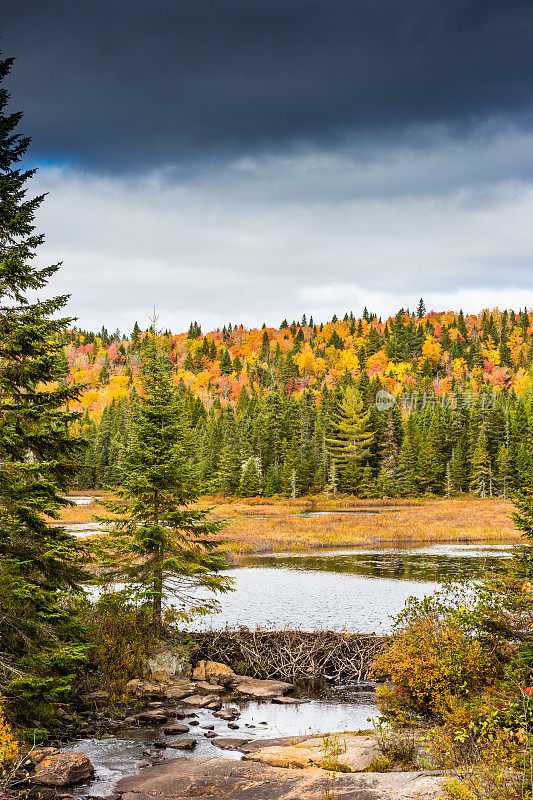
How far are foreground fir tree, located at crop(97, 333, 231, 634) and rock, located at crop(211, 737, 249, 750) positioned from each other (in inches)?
195

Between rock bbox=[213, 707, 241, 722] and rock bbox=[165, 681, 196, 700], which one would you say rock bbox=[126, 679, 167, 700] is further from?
rock bbox=[213, 707, 241, 722]

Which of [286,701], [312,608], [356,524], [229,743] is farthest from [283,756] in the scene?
[356,524]

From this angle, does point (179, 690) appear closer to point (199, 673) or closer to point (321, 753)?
point (199, 673)

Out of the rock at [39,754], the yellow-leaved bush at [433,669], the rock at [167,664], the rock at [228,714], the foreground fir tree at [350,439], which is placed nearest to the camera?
the rock at [39,754]

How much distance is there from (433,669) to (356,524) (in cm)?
4719

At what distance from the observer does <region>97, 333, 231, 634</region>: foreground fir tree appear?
59.1 ft

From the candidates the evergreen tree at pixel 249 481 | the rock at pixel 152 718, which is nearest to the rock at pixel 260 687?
the rock at pixel 152 718

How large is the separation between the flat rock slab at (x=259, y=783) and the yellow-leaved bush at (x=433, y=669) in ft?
9.39

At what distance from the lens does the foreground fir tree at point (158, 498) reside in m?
18.0

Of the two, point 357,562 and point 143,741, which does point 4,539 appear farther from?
point 357,562

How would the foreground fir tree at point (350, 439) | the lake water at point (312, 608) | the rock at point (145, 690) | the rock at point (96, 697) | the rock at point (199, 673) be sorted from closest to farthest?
1. the lake water at point (312, 608)
2. the rock at point (96, 697)
3. the rock at point (145, 690)
4. the rock at point (199, 673)
5. the foreground fir tree at point (350, 439)

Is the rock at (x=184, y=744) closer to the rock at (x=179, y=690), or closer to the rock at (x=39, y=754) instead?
the rock at (x=39, y=754)

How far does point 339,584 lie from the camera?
1320 inches

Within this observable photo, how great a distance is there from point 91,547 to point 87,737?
4.46 metres
